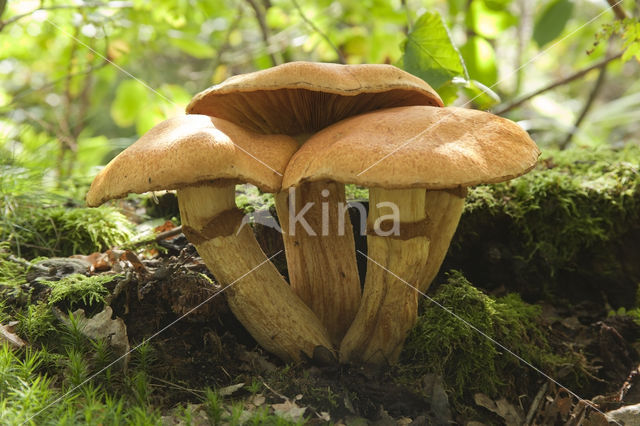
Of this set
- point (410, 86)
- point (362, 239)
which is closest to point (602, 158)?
point (362, 239)

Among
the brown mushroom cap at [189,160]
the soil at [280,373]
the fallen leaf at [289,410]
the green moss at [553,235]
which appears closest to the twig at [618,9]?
the green moss at [553,235]

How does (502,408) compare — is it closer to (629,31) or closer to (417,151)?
(417,151)

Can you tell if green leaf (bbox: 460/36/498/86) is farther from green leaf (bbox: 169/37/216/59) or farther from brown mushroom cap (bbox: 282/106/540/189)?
green leaf (bbox: 169/37/216/59)

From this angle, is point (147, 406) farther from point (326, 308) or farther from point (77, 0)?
point (77, 0)

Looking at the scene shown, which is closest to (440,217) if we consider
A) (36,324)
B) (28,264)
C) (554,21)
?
(36,324)

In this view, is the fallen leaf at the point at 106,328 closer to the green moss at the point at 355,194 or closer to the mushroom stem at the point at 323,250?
the mushroom stem at the point at 323,250

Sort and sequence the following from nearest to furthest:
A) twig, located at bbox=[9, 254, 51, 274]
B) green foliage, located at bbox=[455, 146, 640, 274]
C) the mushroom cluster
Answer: the mushroom cluster → twig, located at bbox=[9, 254, 51, 274] → green foliage, located at bbox=[455, 146, 640, 274]

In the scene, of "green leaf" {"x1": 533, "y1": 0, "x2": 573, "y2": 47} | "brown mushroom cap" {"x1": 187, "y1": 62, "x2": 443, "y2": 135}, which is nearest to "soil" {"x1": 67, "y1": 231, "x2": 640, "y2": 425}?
"brown mushroom cap" {"x1": 187, "y1": 62, "x2": 443, "y2": 135}
